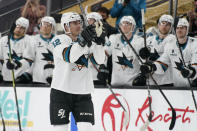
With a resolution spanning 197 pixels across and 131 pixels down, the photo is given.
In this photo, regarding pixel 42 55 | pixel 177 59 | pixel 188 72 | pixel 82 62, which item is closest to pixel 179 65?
pixel 177 59

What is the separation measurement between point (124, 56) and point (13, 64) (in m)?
1.64

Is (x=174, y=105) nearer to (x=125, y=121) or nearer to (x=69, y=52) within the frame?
(x=125, y=121)

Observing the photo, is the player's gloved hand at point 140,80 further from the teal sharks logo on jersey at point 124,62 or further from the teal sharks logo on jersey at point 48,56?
the teal sharks logo on jersey at point 48,56

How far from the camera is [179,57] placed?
18.0ft

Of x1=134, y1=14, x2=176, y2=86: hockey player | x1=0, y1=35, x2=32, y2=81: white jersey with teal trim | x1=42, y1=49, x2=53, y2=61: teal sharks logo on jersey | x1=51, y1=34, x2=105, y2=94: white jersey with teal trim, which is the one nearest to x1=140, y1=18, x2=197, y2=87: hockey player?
x1=134, y1=14, x2=176, y2=86: hockey player

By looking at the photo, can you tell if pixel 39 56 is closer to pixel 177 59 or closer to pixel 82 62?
pixel 177 59

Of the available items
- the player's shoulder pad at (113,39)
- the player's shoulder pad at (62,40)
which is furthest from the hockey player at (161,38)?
the player's shoulder pad at (62,40)

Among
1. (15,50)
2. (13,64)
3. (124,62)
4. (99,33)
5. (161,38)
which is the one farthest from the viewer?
(15,50)

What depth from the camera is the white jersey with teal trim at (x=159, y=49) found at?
5.59 metres

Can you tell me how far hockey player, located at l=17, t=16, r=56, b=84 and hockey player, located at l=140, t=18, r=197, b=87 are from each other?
67.4 inches

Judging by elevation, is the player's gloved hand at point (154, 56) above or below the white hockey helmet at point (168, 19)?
below

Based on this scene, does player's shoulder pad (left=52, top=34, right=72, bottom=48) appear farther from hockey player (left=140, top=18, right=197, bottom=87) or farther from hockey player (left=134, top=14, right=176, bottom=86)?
hockey player (left=134, top=14, right=176, bottom=86)

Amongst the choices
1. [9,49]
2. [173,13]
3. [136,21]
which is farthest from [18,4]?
[173,13]

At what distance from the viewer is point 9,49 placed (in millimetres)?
6055
